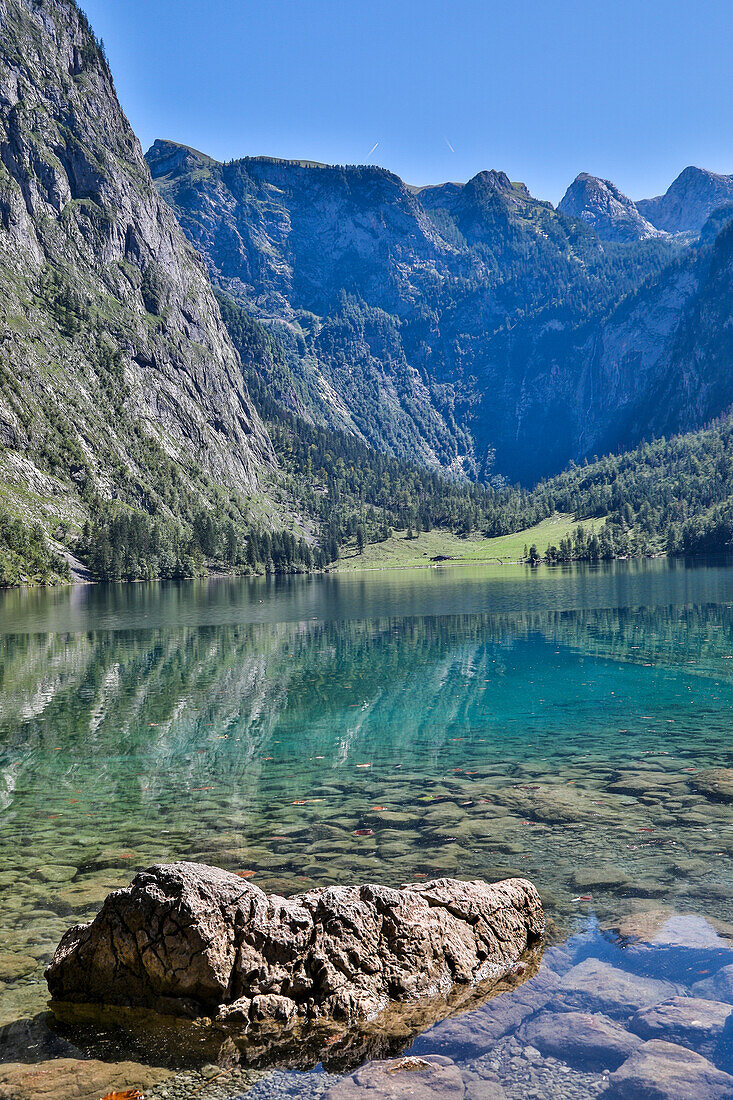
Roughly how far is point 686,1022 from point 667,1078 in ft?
4.15

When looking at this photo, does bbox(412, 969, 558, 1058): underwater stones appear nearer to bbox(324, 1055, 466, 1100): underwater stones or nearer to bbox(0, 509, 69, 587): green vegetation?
bbox(324, 1055, 466, 1100): underwater stones

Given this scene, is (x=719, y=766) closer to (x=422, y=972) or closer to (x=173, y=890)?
(x=422, y=972)

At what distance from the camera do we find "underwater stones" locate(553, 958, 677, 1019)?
32.8 ft

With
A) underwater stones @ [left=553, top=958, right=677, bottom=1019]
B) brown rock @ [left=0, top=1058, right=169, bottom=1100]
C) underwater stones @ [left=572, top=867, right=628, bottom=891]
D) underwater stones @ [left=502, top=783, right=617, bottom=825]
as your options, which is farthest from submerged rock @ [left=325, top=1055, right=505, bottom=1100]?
underwater stones @ [left=502, top=783, right=617, bottom=825]

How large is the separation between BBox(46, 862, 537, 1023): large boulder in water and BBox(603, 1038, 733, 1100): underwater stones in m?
2.60

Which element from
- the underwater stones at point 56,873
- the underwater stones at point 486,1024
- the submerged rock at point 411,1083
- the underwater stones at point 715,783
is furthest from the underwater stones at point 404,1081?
the underwater stones at point 715,783

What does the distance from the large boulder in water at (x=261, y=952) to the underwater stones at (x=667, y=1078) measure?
8.54 feet

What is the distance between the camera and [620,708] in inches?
1296

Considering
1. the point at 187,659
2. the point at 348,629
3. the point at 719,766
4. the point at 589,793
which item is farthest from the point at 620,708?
the point at 348,629

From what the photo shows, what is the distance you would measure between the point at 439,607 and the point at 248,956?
91126 mm

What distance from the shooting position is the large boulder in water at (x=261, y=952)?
10.3 m

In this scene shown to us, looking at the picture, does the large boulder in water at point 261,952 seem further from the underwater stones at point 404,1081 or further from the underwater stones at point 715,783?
the underwater stones at point 715,783

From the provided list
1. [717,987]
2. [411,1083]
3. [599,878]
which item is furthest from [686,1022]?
[599,878]

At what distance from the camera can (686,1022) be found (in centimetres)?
960
